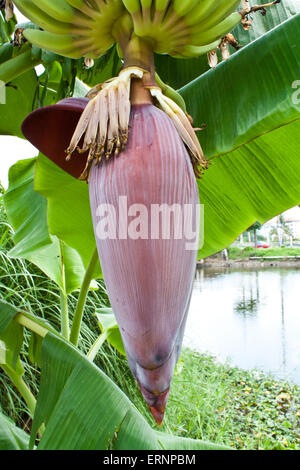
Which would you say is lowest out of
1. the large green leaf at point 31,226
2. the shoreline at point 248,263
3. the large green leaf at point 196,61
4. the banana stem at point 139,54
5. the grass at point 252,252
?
the shoreline at point 248,263

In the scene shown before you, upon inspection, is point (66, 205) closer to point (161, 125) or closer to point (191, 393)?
point (161, 125)

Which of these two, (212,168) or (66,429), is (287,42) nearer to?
(212,168)

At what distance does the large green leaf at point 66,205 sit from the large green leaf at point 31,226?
0.26 ft

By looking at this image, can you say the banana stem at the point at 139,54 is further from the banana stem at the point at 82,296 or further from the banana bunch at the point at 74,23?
the banana stem at the point at 82,296

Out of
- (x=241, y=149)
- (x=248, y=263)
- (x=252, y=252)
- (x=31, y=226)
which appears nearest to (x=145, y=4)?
(x=241, y=149)

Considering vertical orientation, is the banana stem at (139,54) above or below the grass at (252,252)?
above

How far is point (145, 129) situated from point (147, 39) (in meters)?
0.09

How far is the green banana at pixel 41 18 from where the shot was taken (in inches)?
11.4

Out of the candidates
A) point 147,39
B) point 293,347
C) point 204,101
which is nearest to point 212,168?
point 204,101

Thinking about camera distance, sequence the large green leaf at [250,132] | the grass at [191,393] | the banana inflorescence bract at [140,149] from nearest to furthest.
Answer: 1. the banana inflorescence bract at [140,149]
2. the large green leaf at [250,132]
3. the grass at [191,393]

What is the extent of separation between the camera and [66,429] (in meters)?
0.50

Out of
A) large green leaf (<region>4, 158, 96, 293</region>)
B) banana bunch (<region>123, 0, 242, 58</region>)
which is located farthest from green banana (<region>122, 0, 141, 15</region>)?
large green leaf (<region>4, 158, 96, 293</region>)

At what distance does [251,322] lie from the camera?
467 cm

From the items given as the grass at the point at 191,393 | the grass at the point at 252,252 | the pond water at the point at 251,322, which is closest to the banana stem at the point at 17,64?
the grass at the point at 191,393
